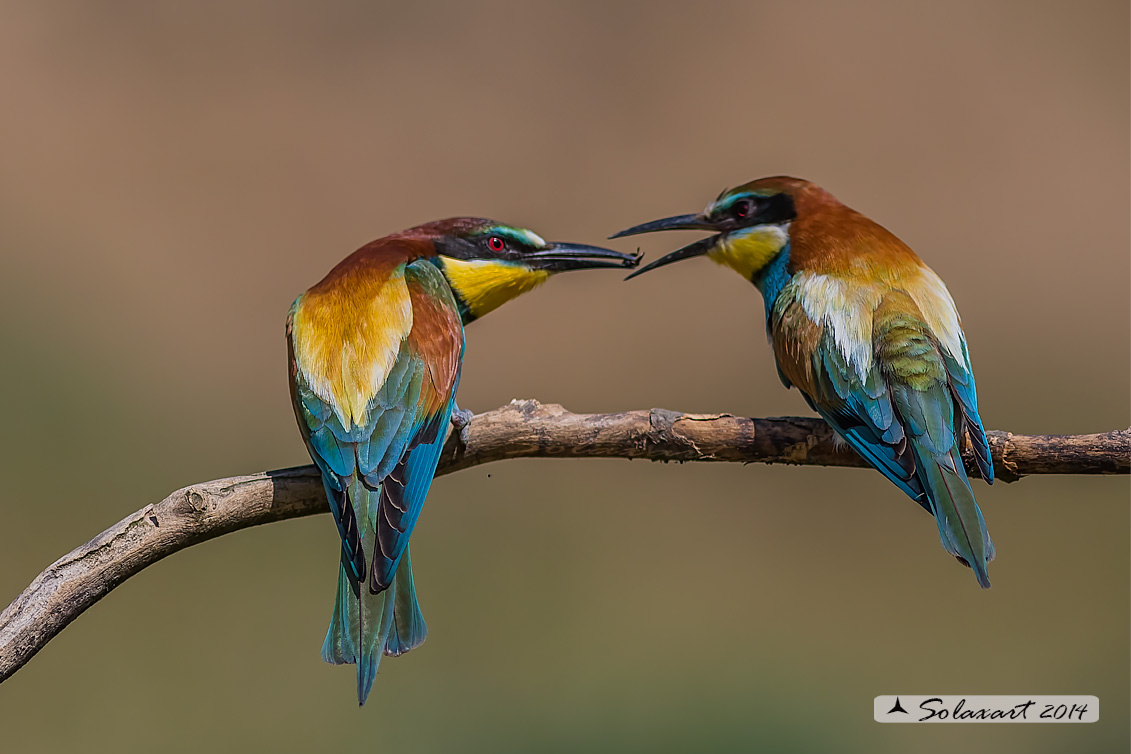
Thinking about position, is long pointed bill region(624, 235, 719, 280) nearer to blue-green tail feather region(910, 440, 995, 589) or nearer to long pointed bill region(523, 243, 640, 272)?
long pointed bill region(523, 243, 640, 272)

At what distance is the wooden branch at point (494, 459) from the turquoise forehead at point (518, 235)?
462mm

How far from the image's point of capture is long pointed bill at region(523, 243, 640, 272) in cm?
197

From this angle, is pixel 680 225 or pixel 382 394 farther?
pixel 680 225

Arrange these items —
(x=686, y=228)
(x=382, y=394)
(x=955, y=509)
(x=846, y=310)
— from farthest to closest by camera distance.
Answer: (x=686, y=228) < (x=846, y=310) < (x=382, y=394) < (x=955, y=509)

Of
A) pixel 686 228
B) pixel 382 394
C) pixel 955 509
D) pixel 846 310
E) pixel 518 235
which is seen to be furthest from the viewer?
pixel 686 228

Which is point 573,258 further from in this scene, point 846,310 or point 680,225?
point 846,310

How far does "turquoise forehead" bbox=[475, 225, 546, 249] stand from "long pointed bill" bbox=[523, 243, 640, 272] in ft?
0.06

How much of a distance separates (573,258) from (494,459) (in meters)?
0.49

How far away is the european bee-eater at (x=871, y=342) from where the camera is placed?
60.4 inches

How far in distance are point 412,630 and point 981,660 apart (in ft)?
6.75

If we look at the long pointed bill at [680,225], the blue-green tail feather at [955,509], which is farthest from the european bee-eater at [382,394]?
the blue-green tail feather at [955,509]

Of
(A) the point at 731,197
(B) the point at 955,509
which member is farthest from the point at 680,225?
(B) the point at 955,509

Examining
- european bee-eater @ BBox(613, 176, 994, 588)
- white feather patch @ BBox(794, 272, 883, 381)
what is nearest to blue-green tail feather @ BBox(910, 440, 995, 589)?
european bee-eater @ BBox(613, 176, 994, 588)

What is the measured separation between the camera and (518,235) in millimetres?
1966
